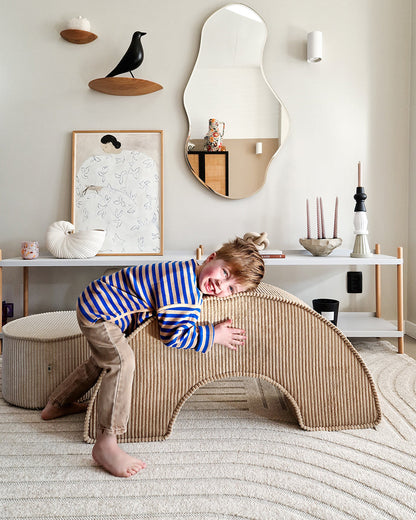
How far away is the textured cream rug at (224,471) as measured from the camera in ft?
3.87

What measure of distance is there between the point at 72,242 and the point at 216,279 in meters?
1.42

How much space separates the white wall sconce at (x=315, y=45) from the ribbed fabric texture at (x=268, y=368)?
187 cm

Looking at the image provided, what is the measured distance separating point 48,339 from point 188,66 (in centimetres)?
198

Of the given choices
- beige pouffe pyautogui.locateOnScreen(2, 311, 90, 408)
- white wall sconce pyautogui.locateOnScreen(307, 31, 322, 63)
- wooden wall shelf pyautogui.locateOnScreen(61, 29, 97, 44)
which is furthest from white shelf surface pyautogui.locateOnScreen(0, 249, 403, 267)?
wooden wall shelf pyautogui.locateOnScreen(61, 29, 97, 44)

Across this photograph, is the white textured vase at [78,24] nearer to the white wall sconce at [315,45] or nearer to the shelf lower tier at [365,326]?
the white wall sconce at [315,45]

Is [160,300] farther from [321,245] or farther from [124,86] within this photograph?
[124,86]

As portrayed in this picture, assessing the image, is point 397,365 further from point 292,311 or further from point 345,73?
point 345,73

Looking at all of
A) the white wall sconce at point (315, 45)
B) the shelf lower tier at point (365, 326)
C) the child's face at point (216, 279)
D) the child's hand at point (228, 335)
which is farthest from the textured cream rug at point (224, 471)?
the white wall sconce at point (315, 45)

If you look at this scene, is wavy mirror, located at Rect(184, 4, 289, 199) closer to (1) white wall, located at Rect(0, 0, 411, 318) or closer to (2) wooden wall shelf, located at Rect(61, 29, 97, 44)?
(1) white wall, located at Rect(0, 0, 411, 318)

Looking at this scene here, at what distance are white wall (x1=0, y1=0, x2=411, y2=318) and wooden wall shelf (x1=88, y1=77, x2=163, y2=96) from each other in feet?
0.20

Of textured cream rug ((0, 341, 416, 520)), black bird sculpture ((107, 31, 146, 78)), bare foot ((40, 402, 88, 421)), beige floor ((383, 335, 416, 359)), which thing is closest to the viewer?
textured cream rug ((0, 341, 416, 520))

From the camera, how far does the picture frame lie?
2.92 meters

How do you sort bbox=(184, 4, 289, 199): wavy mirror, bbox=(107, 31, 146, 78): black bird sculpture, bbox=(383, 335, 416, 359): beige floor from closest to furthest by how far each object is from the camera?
bbox=(383, 335, 416, 359): beige floor
bbox=(107, 31, 146, 78): black bird sculpture
bbox=(184, 4, 289, 199): wavy mirror

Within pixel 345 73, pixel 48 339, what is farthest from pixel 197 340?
pixel 345 73
